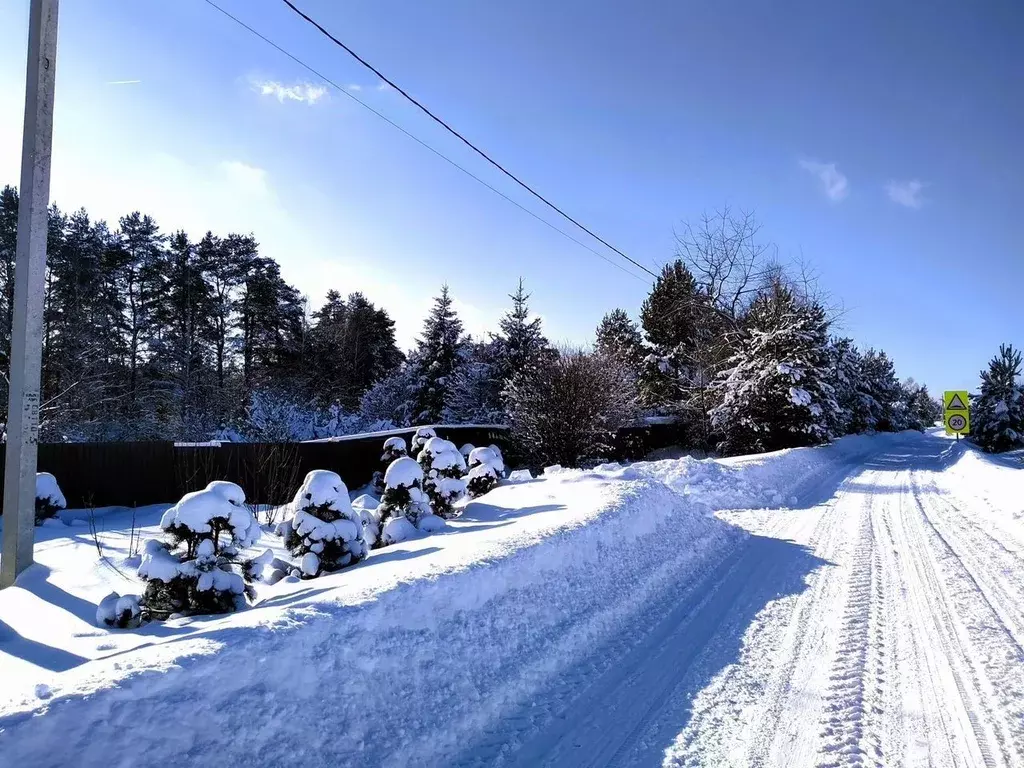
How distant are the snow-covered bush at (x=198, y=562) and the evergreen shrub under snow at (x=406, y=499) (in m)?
3.00

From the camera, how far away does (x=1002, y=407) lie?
29.7 m

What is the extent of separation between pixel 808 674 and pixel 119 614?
18.4ft

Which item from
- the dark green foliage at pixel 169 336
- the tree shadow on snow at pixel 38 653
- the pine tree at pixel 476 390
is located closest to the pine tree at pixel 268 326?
the dark green foliage at pixel 169 336

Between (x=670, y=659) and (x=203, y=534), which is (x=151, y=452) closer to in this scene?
(x=203, y=534)

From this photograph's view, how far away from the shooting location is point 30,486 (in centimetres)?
641

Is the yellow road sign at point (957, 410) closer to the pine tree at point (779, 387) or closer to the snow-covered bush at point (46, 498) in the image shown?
the pine tree at point (779, 387)

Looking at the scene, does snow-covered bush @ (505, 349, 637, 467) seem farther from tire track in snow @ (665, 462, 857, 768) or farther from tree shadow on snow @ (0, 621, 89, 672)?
tree shadow on snow @ (0, 621, 89, 672)

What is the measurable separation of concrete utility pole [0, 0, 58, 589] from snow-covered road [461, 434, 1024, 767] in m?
6.16

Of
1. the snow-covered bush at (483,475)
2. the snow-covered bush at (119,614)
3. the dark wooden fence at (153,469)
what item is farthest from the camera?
the dark wooden fence at (153,469)

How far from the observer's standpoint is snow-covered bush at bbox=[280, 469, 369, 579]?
630 centimetres

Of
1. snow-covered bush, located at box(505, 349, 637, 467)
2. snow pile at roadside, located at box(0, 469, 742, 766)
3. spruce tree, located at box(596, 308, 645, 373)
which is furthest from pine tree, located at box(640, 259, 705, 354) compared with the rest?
snow pile at roadside, located at box(0, 469, 742, 766)

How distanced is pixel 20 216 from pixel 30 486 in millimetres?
3126

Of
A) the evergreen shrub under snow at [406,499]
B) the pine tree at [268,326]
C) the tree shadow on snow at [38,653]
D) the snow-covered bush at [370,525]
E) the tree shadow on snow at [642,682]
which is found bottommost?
the tree shadow on snow at [642,682]

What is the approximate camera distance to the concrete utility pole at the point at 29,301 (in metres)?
6.25
